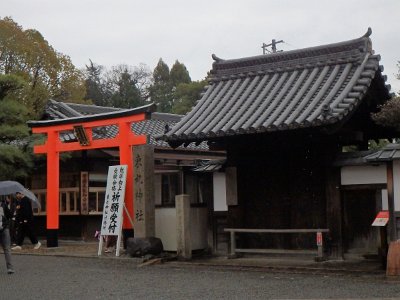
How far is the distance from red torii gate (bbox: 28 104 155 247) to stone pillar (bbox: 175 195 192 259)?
6.62 ft

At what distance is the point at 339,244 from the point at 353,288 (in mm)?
3677

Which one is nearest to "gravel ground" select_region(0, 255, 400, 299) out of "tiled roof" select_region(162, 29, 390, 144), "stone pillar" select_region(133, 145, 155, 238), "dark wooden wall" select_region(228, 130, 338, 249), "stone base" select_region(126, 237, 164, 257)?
"stone base" select_region(126, 237, 164, 257)

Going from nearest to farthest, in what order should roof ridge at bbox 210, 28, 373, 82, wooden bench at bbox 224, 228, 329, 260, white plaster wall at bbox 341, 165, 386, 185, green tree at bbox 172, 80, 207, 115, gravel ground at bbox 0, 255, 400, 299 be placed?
gravel ground at bbox 0, 255, 400, 299 < white plaster wall at bbox 341, 165, 386, 185 < wooden bench at bbox 224, 228, 329, 260 < roof ridge at bbox 210, 28, 373, 82 < green tree at bbox 172, 80, 207, 115

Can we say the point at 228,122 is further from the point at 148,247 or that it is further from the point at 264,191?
the point at 148,247

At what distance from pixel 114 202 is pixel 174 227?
181cm

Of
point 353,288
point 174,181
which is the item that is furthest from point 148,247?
point 353,288

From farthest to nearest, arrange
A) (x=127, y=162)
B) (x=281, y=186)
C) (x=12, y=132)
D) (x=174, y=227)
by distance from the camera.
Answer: (x=12, y=132)
(x=127, y=162)
(x=174, y=227)
(x=281, y=186)

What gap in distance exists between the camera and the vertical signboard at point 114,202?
51.3 feet

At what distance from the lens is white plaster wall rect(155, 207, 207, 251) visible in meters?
15.4

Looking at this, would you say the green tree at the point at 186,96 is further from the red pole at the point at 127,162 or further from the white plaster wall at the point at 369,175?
the white plaster wall at the point at 369,175

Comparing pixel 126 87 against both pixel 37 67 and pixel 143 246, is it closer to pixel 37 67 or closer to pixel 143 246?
pixel 37 67

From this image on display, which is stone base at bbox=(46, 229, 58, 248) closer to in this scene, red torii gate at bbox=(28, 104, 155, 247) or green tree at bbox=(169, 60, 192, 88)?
red torii gate at bbox=(28, 104, 155, 247)

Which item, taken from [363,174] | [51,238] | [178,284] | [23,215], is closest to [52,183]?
[23,215]

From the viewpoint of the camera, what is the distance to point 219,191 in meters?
15.4
